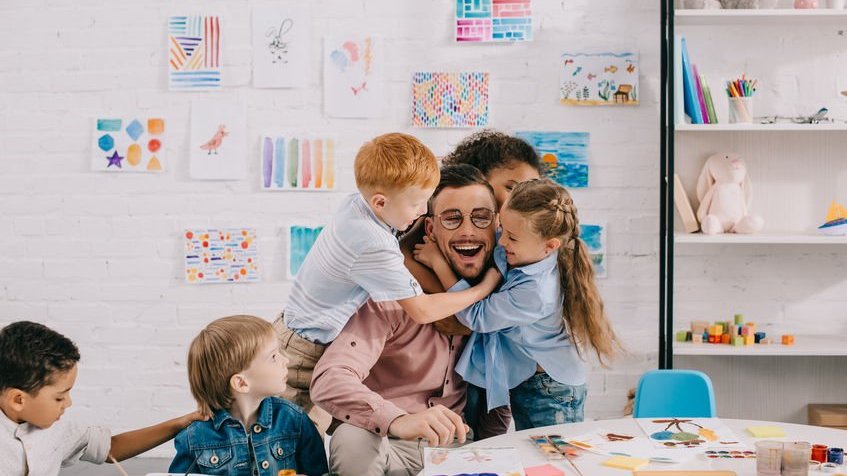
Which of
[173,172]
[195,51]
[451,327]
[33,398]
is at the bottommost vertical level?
[33,398]

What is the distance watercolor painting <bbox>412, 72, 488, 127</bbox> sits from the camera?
138 inches

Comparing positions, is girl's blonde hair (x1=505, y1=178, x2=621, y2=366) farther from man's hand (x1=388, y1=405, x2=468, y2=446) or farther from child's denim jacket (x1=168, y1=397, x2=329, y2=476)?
child's denim jacket (x1=168, y1=397, x2=329, y2=476)

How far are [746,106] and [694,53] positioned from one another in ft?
1.05

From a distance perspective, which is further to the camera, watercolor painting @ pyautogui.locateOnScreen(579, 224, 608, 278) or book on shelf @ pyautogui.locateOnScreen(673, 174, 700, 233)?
watercolor painting @ pyautogui.locateOnScreen(579, 224, 608, 278)

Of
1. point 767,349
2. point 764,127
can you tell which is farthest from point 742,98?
point 767,349

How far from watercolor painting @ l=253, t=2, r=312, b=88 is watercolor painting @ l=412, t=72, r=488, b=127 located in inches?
18.2

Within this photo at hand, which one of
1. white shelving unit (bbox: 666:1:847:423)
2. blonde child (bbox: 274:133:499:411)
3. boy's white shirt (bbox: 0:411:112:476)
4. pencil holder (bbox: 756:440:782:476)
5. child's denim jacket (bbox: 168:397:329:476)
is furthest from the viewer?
white shelving unit (bbox: 666:1:847:423)

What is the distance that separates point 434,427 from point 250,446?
39 centimetres

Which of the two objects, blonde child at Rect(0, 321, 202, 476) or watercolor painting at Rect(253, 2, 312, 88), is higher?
watercolor painting at Rect(253, 2, 312, 88)

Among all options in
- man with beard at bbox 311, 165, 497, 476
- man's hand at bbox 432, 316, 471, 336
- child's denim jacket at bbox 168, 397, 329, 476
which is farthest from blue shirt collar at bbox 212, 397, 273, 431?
man's hand at bbox 432, 316, 471, 336

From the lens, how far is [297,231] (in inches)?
142

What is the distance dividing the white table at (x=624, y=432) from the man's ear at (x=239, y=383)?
0.47 m

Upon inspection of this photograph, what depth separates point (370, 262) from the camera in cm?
202

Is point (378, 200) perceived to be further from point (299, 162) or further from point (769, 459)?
point (299, 162)
